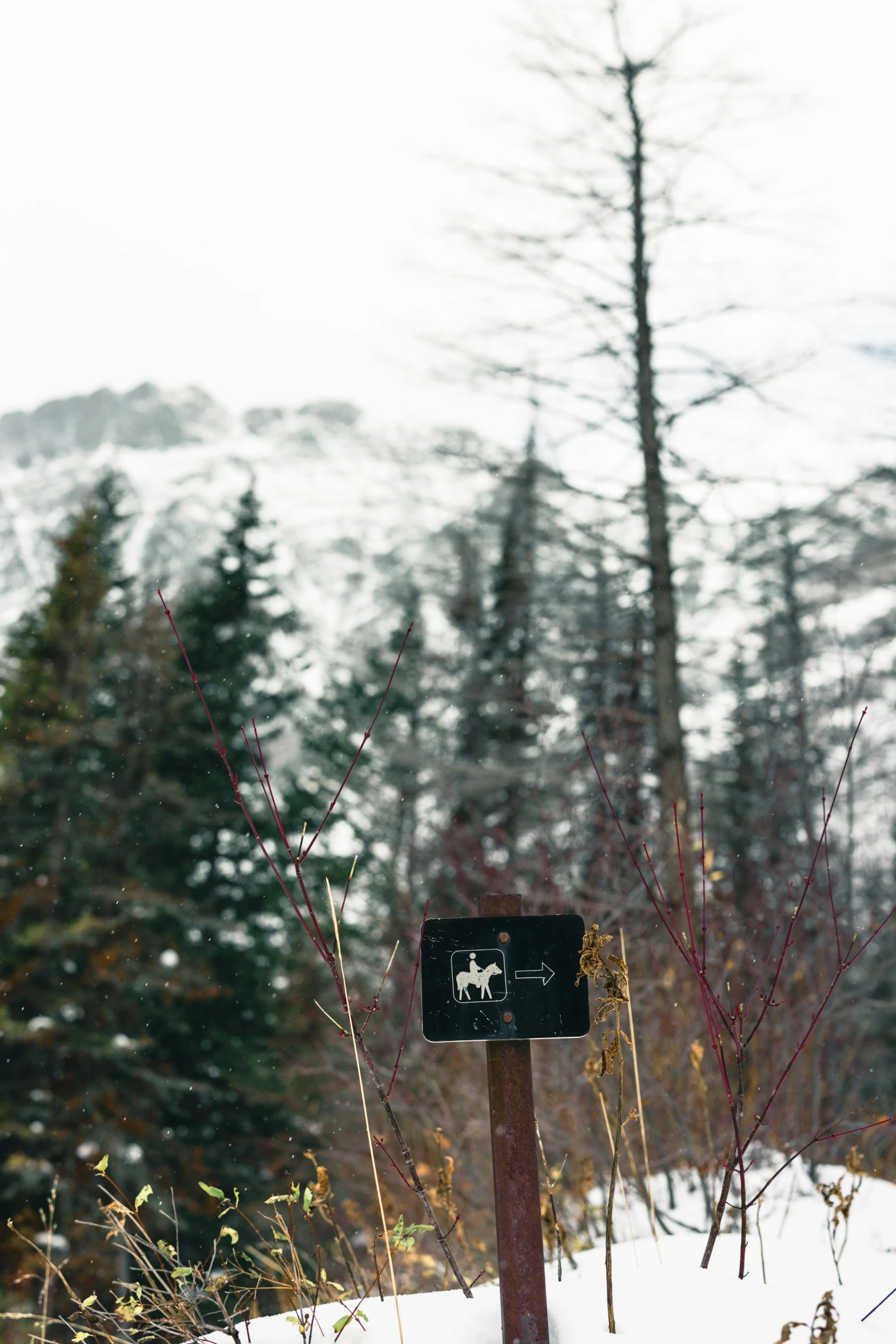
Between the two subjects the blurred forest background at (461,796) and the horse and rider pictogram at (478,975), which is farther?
the blurred forest background at (461,796)

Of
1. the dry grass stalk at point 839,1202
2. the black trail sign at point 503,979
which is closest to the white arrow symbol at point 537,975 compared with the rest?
the black trail sign at point 503,979

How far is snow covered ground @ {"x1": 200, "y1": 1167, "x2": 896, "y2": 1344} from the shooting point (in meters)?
2.19

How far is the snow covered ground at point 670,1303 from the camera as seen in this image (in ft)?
7.18

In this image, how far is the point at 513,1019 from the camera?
2.13m

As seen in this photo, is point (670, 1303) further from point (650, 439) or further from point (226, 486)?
point (226, 486)

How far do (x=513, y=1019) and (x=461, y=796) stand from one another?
37.5 feet

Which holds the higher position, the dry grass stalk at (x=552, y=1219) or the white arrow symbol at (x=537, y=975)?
the white arrow symbol at (x=537, y=975)

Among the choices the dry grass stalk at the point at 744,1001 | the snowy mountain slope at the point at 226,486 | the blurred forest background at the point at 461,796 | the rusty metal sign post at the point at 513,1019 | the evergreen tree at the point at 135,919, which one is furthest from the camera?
the evergreen tree at the point at 135,919

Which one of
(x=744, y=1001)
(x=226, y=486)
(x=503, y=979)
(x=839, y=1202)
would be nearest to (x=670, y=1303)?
(x=839, y=1202)

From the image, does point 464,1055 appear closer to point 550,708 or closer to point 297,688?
point 550,708

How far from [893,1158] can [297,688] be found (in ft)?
36.5

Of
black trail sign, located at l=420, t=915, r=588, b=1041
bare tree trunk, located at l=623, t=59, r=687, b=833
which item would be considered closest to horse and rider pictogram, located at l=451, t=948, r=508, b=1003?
black trail sign, located at l=420, t=915, r=588, b=1041

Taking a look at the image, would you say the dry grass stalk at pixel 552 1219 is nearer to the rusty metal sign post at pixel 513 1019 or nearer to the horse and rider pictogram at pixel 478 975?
the rusty metal sign post at pixel 513 1019

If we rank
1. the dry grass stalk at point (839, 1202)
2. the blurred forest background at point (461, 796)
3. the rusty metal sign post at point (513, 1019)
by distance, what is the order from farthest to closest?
the blurred forest background at point (461, 796)
the dry grass stalk at point (839, 1202)
the rusty metal sign post at point (513, 1019)
